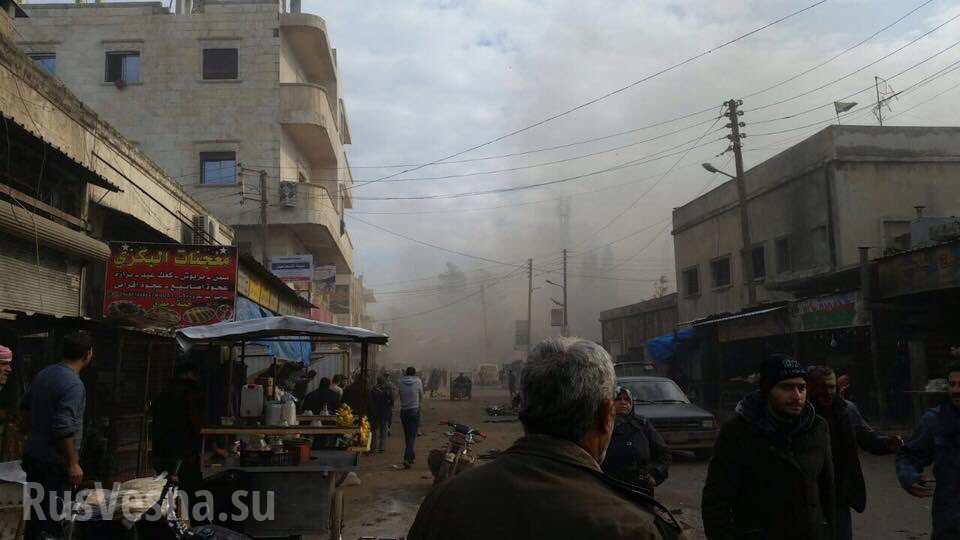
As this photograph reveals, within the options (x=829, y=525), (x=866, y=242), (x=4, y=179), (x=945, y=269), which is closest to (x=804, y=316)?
(x=945, y=269)

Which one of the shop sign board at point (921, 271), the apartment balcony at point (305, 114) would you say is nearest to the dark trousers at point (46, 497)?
the shop sign board at point (921, 271)

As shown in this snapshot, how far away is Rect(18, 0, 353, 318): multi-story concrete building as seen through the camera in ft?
84.4

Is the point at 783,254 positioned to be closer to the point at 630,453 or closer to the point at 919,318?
the point at 919,318

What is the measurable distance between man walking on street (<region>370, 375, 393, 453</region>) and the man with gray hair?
1407cm

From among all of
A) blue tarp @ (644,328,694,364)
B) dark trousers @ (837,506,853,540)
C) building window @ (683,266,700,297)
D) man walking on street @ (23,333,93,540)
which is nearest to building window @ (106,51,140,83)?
blue tarp @ (644,328,694,364)

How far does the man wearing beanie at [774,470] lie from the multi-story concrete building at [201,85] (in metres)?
23.3

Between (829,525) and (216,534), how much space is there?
3573 millimetres

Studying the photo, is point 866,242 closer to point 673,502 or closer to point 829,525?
point 673,502

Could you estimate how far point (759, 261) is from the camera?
26.8m

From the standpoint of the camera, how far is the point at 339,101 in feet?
112

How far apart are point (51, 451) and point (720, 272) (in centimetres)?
2763

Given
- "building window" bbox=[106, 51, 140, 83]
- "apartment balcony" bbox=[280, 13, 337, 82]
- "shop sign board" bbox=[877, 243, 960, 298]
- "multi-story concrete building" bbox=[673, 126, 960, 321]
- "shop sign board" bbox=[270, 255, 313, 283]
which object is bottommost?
"shop sign board" bbox=[877, 243, 960, 298]

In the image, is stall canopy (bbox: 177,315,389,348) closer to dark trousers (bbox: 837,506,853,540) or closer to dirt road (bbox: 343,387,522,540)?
dirt road (bbox: 343,387,522,540)

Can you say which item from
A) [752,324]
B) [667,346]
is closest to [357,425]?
[752,324]
